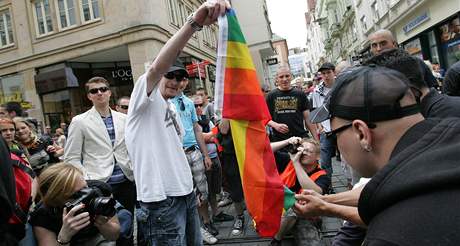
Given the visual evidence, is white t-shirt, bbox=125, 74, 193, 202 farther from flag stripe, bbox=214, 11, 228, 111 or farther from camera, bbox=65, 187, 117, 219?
flag stripe, bbox=214, 11, 228, 111

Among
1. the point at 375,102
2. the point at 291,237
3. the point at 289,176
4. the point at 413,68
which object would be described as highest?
the point at 413,68

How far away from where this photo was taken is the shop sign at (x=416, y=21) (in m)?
16.3

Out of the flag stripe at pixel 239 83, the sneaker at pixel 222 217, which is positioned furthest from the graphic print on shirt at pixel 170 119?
the sneaker at pixel 222 217

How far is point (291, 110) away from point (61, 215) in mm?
3601

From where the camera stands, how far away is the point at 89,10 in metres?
16.9

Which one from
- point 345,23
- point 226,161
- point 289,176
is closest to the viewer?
point 289,176

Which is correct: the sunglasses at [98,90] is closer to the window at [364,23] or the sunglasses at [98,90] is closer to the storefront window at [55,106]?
the storefront window at [55,106]

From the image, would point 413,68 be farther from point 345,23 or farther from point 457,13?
point 345,23

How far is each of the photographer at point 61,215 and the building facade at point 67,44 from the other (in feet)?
44.8

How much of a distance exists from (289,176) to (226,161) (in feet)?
4.40

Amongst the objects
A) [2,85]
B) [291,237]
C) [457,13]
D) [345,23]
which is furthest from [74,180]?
[345,23]

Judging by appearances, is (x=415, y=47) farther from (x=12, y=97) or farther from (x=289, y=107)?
(x=12, y=97)

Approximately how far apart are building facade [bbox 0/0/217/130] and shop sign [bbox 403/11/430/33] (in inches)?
443

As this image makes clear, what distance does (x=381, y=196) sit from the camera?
967 mm
